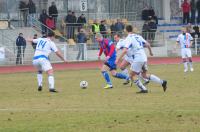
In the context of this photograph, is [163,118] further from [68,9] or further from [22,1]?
[68,9]

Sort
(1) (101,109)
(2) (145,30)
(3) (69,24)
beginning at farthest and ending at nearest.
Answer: (2) (145,30) < (3) (69,24) < (1) (101,109)

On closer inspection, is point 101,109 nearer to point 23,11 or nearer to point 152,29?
point 23,11

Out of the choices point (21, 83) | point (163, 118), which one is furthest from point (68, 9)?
point (163, 118)

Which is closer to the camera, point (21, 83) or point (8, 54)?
point (21, 83)

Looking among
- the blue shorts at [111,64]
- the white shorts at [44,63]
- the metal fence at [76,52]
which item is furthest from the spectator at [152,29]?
the white shorts at [44,63]

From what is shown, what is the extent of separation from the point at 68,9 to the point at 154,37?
751 cm

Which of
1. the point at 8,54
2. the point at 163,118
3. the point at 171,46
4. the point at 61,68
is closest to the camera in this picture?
the point at 163,118

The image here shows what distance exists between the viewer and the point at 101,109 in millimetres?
15266

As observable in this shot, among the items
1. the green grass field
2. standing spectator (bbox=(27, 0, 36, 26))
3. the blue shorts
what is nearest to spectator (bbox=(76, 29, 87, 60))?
standing spectator (bbox=(27, 0, 36, 26))

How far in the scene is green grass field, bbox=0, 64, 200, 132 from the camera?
12.4m

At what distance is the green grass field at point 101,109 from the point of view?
1235 cm

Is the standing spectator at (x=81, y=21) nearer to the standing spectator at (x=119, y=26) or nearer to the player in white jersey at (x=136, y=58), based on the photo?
the standing spectator at (x=119, y=26)

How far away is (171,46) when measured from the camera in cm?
4575

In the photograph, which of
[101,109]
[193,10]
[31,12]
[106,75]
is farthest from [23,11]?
[101,109]
